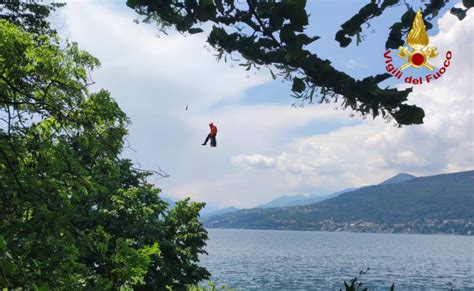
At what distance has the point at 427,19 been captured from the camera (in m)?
2.23

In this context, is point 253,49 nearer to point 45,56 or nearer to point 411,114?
point 411,114

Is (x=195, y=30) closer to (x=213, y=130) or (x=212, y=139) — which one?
(x=212, y=139)

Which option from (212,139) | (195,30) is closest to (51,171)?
(212,139)

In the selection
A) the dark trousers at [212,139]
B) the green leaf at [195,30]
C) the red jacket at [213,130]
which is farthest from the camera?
the red jacket at [213,130]

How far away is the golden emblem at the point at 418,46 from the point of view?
85.7 inches

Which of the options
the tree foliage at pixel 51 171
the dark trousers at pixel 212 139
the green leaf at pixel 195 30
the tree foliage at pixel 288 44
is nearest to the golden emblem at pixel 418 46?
the tree foliage at pixel 288 44

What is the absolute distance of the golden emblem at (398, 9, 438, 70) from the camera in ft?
7.14

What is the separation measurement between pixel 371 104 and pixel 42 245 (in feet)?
18.5

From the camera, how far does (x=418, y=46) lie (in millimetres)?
2414

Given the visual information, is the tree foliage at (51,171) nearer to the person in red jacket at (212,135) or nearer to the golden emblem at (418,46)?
the person in red jacket at (212,135)

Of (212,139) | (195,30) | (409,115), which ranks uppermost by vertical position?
(212,139)

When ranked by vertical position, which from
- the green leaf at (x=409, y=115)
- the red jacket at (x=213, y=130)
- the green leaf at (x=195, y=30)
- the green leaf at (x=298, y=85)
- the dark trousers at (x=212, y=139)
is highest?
the red jacket at (x=213, y=130)

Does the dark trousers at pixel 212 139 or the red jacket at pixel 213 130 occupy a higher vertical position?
the red jacket at pixel 213 130

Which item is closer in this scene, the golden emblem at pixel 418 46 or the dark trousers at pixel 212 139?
the golden emblem at pixel 418 46
